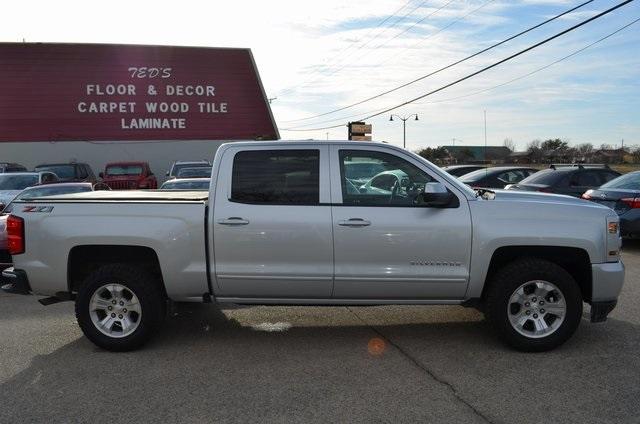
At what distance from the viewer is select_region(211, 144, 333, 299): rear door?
16.5 feet

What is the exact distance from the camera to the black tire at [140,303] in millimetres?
5168

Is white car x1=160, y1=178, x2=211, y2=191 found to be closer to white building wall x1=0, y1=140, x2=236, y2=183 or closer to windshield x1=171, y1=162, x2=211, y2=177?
windshield x1=171, y1=162, x2=211, y2=177

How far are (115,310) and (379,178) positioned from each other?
273cm

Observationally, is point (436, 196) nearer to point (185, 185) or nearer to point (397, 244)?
point (397, 244)

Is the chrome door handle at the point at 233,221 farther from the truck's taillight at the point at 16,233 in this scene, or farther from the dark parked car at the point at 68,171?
the dark parked car at the point at 68,171

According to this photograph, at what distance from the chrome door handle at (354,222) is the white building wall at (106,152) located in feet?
85.0

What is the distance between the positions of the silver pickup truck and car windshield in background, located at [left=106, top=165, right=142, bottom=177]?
16.1m

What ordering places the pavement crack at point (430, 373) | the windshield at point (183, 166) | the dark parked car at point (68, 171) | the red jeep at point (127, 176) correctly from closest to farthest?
the pavement crack at point (430, 373) < the windshield at point (183, 166) < the dark parked car at point (68, 171) < the red jeep at point (127, 176)

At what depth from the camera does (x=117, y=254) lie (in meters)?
5.37

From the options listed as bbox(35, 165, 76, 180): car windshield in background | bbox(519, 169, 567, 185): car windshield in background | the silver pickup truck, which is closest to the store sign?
bbox(35, 165, 76, 180): car windshield in background

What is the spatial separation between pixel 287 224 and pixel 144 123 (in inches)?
1076

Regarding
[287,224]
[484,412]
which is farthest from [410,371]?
[287,224]

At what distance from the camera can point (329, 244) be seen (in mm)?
5023

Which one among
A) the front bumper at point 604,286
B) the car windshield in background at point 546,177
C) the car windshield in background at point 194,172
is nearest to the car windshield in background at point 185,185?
the car windshield in background at point 194,172
